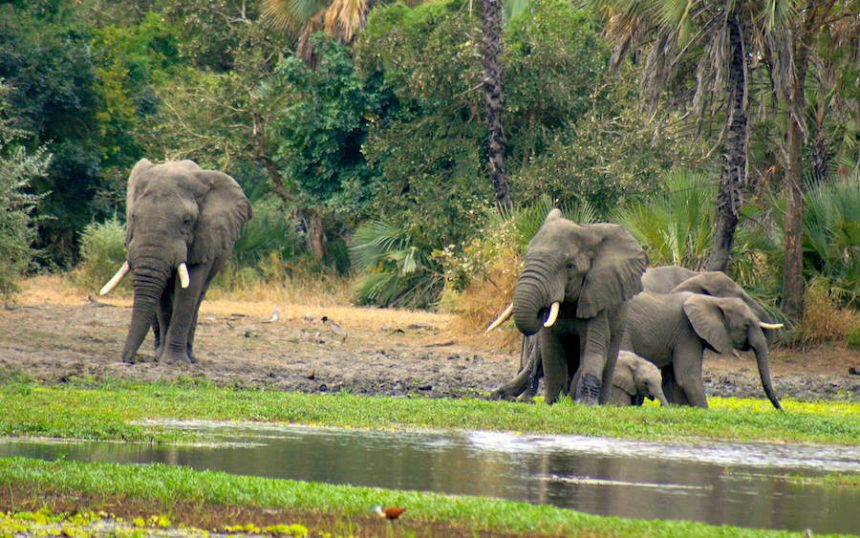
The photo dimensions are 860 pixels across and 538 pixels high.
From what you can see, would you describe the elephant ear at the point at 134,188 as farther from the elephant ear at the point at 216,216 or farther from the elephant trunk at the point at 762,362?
the elephant trunk at the point at 762,362

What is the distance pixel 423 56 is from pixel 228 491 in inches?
951

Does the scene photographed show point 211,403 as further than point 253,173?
No

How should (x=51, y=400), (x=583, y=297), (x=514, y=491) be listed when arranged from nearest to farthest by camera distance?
(x=514, y=491) < (x=51, y=400) < (x=583, y=297)

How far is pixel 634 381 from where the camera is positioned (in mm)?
17328

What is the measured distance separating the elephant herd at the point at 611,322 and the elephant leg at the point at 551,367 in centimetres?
1

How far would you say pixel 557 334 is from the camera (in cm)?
1662

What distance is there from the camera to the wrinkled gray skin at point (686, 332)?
58.5 ft

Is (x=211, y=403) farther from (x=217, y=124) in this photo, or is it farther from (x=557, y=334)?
(x=217, y=124)

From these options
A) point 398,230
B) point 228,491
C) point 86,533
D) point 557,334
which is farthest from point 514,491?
point 398,230

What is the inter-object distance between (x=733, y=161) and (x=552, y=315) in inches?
365

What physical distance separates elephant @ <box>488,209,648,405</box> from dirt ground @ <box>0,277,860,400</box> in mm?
2248

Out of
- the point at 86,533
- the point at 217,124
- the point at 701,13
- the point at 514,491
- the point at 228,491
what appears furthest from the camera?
the point at 217,124

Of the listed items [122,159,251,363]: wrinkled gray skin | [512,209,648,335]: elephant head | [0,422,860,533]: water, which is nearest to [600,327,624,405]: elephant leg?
[512,209,648,335]: elephant head

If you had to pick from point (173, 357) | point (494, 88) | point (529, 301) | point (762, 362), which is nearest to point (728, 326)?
point (762, 362)
